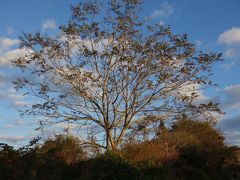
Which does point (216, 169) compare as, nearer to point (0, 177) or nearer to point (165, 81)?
point (165, 81)

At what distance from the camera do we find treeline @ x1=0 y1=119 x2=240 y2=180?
17.1m

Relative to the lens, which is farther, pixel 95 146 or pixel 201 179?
pixel 201 179

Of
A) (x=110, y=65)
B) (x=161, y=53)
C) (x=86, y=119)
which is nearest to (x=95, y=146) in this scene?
(x=86, y=119)

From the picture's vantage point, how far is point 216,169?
27.4 m

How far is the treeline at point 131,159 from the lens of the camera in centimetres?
1706

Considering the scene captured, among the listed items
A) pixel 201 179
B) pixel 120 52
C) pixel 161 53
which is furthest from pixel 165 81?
pixel 201 179

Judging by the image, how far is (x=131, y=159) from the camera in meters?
19.7

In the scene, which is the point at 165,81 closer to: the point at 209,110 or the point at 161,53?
the point at 161,53

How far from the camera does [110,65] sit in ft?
69.9

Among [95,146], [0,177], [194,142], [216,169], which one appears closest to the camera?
[0,177]

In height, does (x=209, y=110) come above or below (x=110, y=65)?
below

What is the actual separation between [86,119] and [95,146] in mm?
1565

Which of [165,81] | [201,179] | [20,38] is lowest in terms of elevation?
[201,179]

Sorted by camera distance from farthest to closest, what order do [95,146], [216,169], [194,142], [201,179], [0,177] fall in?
[216,169] → [194,142] → [201,179] → [95,146] → [0,177]
